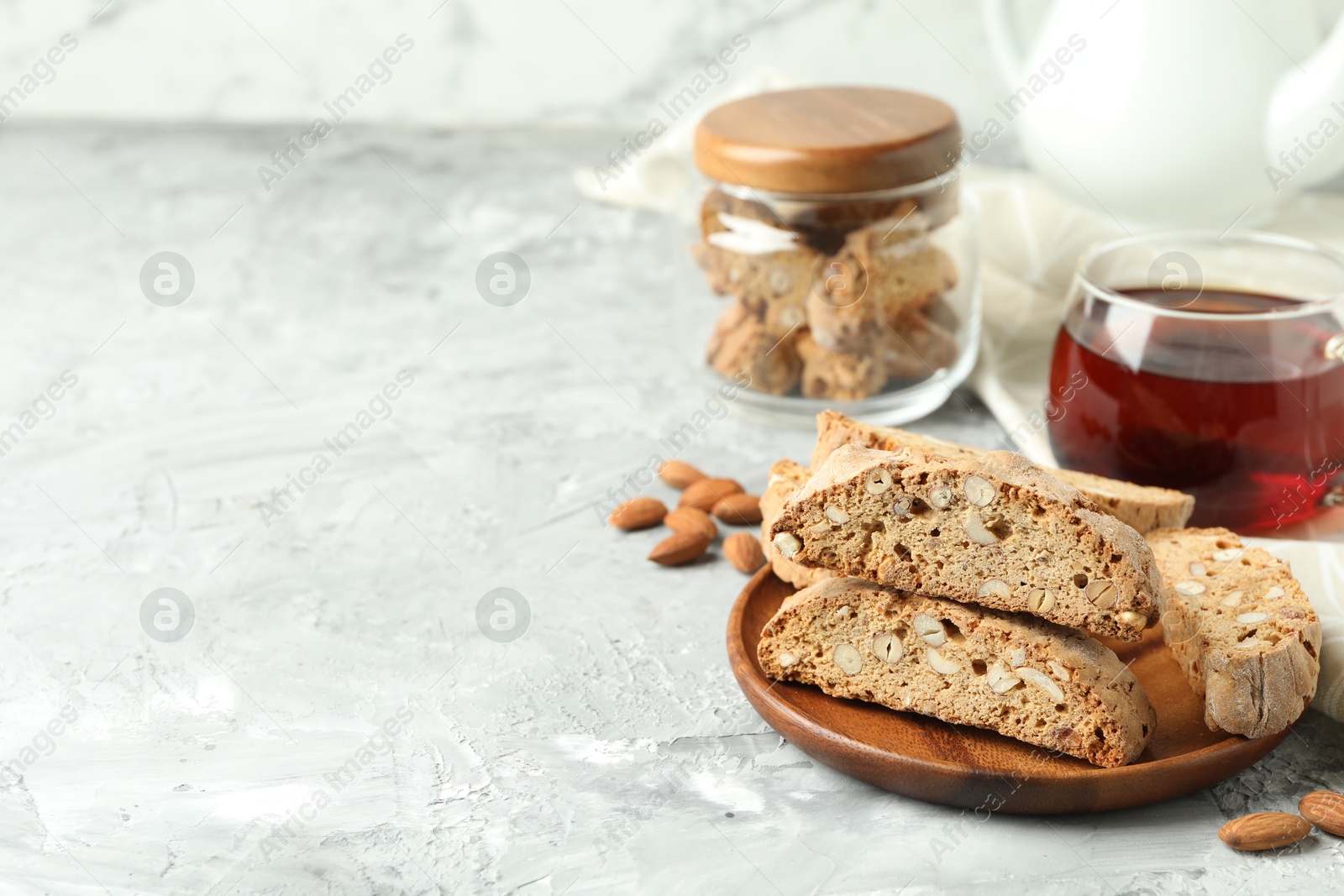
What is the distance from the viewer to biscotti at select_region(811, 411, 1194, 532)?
129cm

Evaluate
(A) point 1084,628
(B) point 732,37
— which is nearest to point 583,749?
(A) point 1084,628

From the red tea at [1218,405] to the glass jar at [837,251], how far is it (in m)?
0.26

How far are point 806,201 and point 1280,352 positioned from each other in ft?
1.86

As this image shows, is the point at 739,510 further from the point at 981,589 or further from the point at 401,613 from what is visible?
→ the point at 981,589

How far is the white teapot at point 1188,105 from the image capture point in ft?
5.69

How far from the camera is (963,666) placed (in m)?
1.09

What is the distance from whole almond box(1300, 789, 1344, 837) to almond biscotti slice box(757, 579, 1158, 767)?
5.1 inches

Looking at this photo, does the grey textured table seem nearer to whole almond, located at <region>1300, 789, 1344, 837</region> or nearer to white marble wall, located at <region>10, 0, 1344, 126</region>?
whole almond, located at <region>1300, 789, 1344, 837</region>

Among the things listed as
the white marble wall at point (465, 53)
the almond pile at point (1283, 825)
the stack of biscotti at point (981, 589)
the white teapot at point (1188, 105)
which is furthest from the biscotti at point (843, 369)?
the white marble wall at point (465, 53)

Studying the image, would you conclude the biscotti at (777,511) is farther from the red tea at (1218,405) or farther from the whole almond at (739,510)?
the red tea at (1218,405)

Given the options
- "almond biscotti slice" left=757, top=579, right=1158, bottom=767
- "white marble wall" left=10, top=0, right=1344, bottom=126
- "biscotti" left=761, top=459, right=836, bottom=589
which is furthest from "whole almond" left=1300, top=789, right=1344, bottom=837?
"white marble wall" left=10, top=0, right=1344, bottom=126

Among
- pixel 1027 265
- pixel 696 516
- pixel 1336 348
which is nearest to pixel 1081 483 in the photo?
pixel 1336 348

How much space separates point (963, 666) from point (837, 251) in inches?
27.4

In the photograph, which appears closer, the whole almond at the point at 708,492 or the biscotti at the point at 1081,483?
the biscotti at the point at 1081,483
